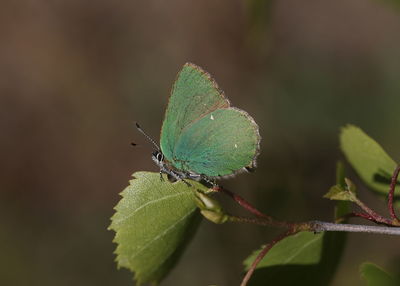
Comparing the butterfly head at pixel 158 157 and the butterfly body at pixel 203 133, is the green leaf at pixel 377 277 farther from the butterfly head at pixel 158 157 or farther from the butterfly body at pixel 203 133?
the butterfly head at pixel 158 157

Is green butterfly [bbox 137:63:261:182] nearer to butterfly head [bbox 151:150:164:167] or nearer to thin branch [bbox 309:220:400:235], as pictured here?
butterfly head [bbox 151:150:164:167]

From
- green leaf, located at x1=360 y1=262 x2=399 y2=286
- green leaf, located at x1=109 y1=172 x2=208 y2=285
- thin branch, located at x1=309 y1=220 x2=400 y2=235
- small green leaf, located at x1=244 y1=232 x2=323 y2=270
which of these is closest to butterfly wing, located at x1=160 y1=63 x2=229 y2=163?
green leaf, located at x1=109 y1=172 x2=208 y2=285

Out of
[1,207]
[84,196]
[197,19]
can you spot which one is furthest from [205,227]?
[197,19]

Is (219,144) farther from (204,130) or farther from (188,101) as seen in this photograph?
(188,101)

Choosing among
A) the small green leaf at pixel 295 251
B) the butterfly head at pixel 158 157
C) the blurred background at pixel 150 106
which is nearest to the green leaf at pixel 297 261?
the small green leaf at pixel 295 251

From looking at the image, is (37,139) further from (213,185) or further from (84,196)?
(213,185)

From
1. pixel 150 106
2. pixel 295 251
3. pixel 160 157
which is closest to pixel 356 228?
pixel 295 251
